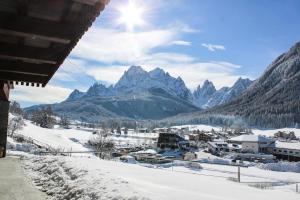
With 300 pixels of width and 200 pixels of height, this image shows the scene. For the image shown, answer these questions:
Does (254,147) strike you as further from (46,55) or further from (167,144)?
(46,55)

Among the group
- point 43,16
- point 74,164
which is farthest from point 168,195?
point 74,164

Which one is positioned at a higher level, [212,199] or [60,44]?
[60,44]

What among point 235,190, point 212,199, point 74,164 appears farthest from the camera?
point 74,164

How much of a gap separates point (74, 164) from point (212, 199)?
8.45 m

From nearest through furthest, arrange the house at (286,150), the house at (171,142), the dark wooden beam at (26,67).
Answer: the dark wooden beam at (26,67), the house at (171,142), the house at (286,150)

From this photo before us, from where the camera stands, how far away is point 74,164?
17078 millimetres

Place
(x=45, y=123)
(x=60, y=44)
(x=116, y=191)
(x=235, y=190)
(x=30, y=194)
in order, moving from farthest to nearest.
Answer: (x=45, y=123) < (x=30, y=194) < (x=235, y=190) < (x=116, y=191) < (x=60, y=44)

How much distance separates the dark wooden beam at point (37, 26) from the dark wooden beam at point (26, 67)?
10.5 feet

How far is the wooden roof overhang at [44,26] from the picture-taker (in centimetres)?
636

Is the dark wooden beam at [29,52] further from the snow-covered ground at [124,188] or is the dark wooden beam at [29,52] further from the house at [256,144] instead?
the house at [256,144]

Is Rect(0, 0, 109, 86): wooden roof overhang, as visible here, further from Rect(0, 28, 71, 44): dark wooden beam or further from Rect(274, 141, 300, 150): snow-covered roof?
Rect(274, 141, 300, 150): snow-covered roof

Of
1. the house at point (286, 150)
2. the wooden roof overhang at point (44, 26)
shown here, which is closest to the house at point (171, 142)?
the house at point (286, 150)

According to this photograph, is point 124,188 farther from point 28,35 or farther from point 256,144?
point 256,144

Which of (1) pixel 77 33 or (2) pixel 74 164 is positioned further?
(2) pixel 74 164
